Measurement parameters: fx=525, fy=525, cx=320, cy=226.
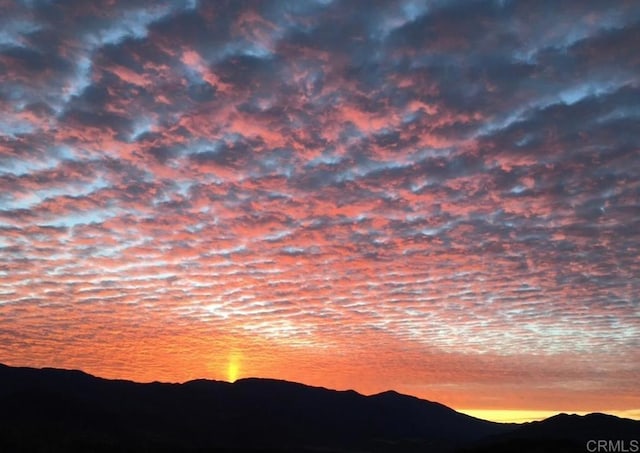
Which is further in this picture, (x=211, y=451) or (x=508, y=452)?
(x=211, y=451)

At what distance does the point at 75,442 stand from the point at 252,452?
218ft

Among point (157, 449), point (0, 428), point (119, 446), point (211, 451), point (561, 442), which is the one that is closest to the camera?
point (561, 442)

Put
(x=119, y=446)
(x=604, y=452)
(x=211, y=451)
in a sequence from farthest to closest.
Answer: (x=211, y=451) → (x=119, y=446) → (x=604, y=452)

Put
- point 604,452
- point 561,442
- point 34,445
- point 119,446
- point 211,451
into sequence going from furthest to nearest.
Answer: point 211,451, point 119,446, point 34,445, point 561,442, point 604,452

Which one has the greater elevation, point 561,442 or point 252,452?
point 561,442

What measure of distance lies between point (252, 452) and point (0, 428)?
8246cm

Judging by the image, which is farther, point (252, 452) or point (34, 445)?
point (252, 452)

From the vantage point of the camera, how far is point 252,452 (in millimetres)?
187375

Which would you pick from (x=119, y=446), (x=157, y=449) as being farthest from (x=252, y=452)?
(x=119, y=446)

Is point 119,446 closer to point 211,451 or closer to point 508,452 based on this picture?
point 211,451

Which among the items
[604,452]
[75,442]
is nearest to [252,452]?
[75,442]

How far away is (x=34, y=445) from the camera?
128375 mm

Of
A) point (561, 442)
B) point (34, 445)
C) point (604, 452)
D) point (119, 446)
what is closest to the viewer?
point (604, 452)

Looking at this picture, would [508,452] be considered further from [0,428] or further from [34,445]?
[0,428]
